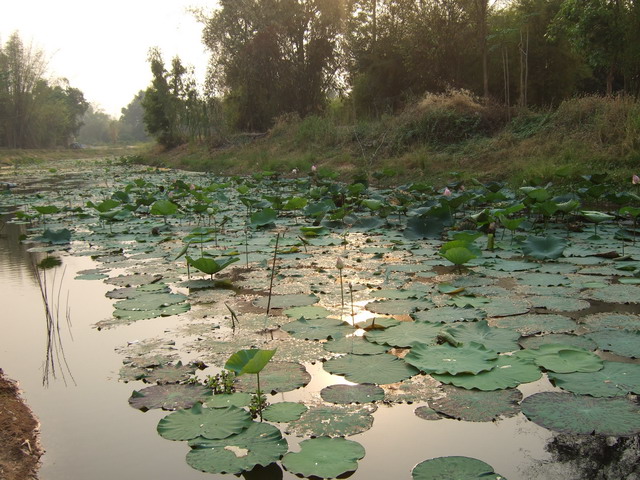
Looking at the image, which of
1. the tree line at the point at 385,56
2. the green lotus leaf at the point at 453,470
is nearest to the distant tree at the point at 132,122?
the tree line at the point at 385,56

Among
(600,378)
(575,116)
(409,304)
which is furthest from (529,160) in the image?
(600,378)

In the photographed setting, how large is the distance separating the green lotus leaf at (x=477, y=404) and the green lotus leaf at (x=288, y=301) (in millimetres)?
1205

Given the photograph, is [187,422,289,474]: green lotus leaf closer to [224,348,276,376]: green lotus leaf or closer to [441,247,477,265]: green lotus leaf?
[224,348,276,376]: green lotus leaf

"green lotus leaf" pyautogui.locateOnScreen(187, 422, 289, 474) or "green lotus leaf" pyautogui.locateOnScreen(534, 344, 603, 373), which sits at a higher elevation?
"green lotus leaf" pyautogui.locateOnScreen(534, 344, 603, 373)

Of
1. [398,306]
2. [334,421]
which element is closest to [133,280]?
[398,306]

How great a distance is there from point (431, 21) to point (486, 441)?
54.1 ft

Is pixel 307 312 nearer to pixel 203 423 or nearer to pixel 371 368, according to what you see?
pixel 371 368

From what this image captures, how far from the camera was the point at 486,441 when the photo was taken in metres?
1.62

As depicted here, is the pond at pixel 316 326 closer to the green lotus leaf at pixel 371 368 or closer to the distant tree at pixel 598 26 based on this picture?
the green lotus leaf at pixel 371 368

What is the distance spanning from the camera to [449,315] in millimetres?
2605

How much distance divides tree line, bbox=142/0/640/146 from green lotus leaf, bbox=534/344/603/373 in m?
12.3

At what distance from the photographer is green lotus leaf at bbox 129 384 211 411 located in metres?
1.84

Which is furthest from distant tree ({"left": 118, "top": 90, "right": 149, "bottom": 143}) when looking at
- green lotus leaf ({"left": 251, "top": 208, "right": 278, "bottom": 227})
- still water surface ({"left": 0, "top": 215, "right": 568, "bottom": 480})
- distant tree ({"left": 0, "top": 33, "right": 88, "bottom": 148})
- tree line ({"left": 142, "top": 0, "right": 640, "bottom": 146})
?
still water surface ({"left": 0, "top": 215, "right": 568, "bottom": 480})

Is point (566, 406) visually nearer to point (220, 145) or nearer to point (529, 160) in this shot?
point (529, 160)
